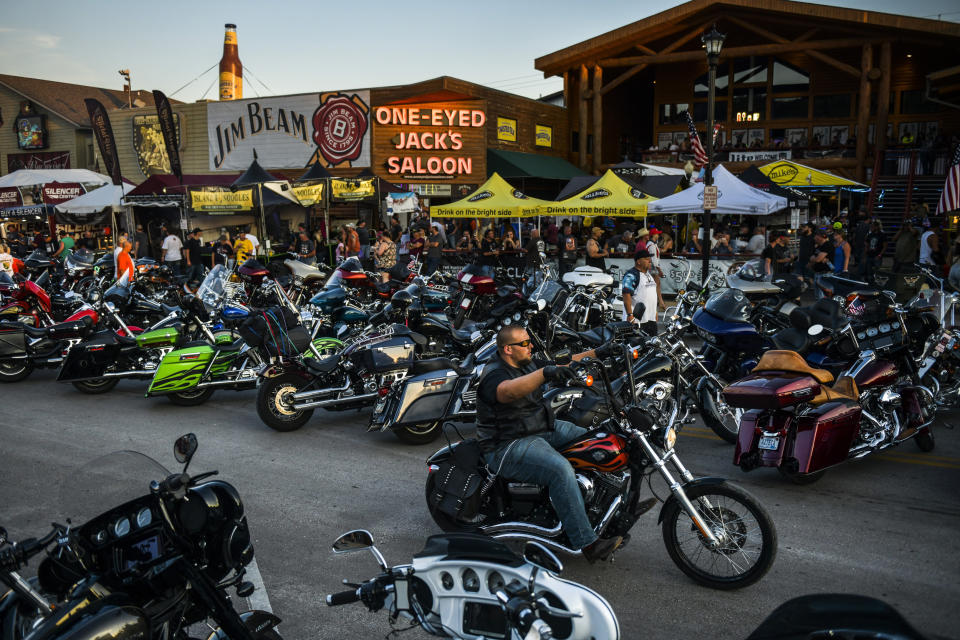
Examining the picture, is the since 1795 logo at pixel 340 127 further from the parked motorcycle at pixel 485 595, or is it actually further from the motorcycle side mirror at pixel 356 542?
the parked motorcycle at pixel 485 595

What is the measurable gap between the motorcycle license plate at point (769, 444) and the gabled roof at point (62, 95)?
39128 millimetres

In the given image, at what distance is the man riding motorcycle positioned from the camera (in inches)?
176

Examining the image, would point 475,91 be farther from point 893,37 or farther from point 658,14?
point 893,37

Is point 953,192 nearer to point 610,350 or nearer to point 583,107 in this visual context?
point 610,350

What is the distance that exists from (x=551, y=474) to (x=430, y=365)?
296 cm

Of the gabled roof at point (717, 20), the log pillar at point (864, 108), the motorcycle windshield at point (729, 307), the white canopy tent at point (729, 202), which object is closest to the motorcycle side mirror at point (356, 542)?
the motorcycle windshield at point (729, 307)

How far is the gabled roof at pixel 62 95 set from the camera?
40.8m

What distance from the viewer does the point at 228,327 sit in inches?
396

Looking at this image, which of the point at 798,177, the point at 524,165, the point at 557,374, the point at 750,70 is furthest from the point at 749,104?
the point at 557,374

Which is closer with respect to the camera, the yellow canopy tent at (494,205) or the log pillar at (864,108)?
the yellow canopy tent at (494,205)

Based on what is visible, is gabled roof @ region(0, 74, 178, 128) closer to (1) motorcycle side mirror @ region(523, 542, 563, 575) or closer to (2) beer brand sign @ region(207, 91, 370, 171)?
(2) beer brand sign @ region(207, 91, 370, 171)

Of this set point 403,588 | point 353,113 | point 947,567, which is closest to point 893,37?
point 353,113

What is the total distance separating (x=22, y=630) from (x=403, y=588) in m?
1.61

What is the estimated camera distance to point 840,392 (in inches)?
252
